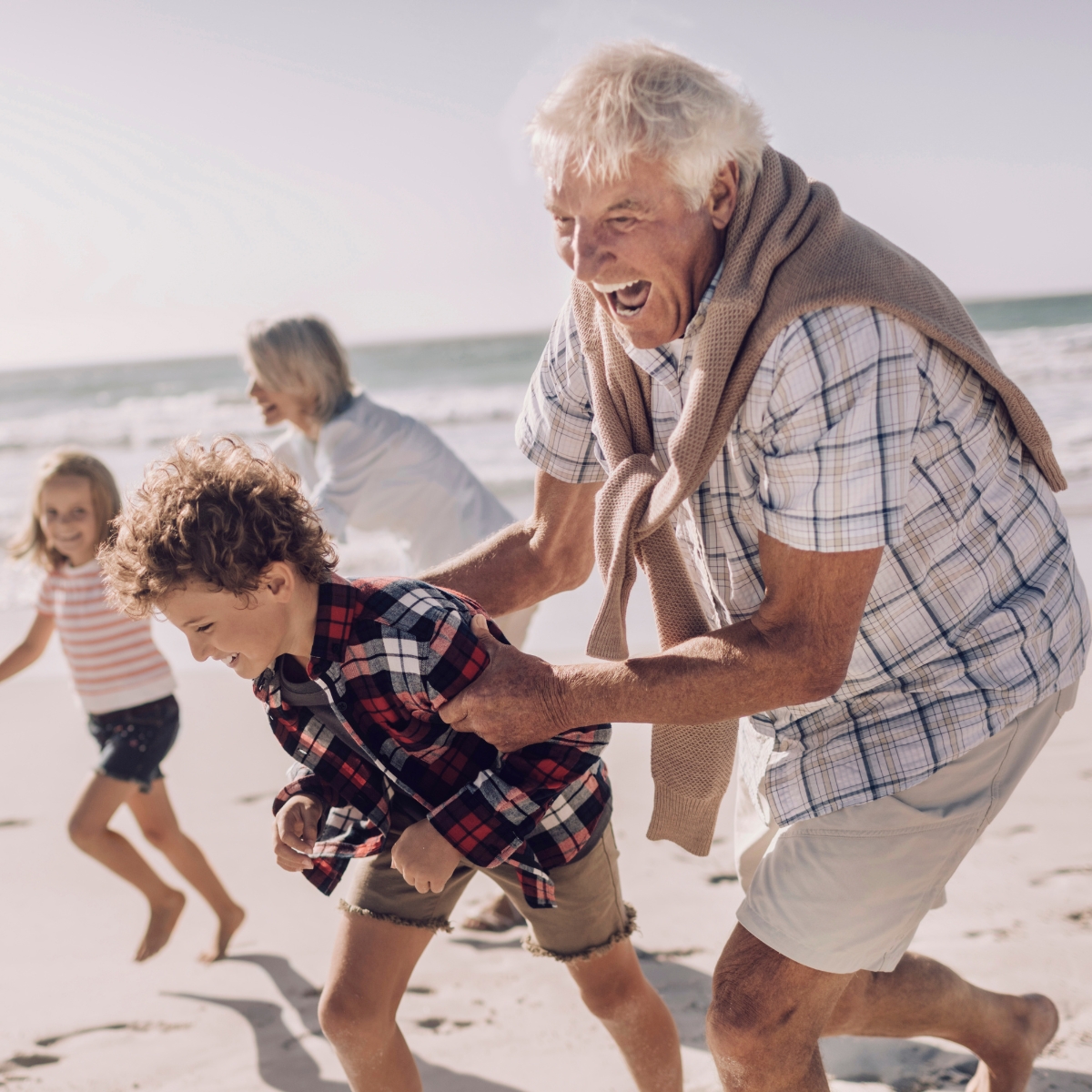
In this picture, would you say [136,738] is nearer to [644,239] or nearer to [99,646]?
[99,646]

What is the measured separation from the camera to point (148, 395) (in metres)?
24.5

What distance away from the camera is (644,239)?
1752mm

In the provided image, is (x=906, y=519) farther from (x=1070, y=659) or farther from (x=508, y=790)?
(x=508, y=790)

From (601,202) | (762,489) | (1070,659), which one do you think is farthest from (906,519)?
(601,202)

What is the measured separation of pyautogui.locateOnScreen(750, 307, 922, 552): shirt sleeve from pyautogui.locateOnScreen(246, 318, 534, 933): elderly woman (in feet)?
8.49

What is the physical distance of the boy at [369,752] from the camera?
1914 millimetres

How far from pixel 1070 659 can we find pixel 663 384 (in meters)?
0.86

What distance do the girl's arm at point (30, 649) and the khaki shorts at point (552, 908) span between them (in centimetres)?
206

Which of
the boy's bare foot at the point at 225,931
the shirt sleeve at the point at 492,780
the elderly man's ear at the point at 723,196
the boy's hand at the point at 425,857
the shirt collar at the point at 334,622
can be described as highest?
the elderly man's ear at the point at 723,196

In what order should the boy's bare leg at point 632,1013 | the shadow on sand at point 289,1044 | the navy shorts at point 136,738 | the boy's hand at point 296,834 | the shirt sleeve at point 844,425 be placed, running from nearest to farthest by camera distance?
1. the shirt sleeve at point 844,425
2. the boy's hand at point 296,834
3. the boy's bare leg at point 632,1013
4. the shadow on sand at point 289,1044
5. the navy shorts at point 136,738

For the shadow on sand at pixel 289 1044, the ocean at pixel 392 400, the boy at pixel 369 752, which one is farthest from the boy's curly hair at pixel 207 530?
the ocean at pixel 392 400

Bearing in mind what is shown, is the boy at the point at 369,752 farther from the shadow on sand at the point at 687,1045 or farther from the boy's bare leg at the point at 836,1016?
the shadow on sand at the point at 687,1045

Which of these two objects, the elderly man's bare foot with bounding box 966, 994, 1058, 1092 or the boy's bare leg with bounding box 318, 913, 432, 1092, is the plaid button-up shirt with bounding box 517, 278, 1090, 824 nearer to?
the boy's bare leg with bounding box 318, 913, 432, 1092

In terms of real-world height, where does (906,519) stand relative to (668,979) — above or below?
above
